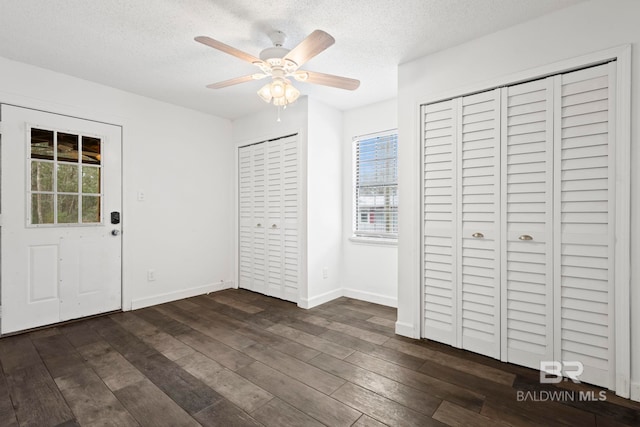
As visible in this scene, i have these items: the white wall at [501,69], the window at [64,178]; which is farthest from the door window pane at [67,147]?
the white wall at [501,69]

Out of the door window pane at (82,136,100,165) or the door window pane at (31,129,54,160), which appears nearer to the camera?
the door window pane at (31,129,54,160)

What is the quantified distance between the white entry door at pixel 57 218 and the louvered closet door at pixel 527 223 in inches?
151

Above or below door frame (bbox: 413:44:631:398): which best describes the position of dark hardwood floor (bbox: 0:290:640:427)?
below

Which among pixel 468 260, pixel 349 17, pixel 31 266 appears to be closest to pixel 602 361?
pixel 468 260

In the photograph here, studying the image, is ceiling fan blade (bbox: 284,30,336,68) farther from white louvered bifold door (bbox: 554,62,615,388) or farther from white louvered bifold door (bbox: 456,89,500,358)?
white louvered bifold door (bbox: 554,62,615,388)

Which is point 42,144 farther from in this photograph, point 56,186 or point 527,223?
point 527,223

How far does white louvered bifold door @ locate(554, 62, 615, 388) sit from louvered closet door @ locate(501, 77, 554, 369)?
6 cm

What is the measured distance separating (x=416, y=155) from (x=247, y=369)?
220 cm

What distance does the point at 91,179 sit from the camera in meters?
3.22

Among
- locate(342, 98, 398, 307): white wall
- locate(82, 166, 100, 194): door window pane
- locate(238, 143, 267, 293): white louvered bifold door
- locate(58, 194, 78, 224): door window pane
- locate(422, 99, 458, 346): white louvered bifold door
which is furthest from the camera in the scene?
locate(238, 143, 267, 293): white louvered bifold door

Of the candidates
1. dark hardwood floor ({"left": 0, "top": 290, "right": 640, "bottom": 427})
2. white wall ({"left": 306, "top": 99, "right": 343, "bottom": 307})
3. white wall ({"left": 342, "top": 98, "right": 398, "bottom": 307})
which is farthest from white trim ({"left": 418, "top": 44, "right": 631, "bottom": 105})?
dark hardwood floor ({"left": 0, "top": 290, "right": 640, "bottom": 427})

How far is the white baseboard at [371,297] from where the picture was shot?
3605mm

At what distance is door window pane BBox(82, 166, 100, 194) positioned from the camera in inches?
125

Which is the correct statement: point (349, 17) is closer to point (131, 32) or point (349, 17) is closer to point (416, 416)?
point (131, 32)
